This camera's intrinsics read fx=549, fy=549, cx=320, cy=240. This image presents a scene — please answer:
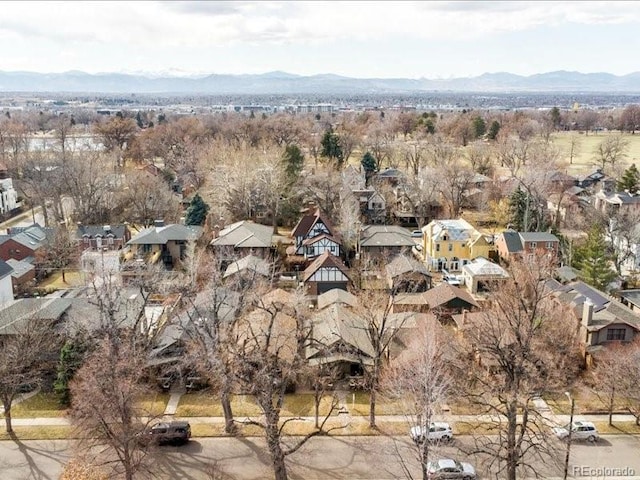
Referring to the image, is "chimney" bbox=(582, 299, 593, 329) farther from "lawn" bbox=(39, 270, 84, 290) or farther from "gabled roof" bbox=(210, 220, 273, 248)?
"lawn" bbox=(39, 270, 84, 290)

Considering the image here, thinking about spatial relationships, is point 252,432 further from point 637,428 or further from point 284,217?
point 284,217

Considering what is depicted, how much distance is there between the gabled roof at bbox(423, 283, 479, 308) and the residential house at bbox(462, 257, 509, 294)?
4.77m

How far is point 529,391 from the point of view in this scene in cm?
2091

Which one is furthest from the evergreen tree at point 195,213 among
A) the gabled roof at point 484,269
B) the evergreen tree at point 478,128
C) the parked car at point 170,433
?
the evergreen tree at point 478,128

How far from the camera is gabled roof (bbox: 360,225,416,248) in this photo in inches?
1688

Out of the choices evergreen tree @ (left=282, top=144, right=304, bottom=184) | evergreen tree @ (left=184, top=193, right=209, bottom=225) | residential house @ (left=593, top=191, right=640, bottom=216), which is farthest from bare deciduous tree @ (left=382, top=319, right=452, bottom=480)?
evergreen tree @ (left=282, top=144, right=304, bottom=184)

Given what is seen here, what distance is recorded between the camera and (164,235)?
43094 millimetres

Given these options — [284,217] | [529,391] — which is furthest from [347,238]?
[529,391]

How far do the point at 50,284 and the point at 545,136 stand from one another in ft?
286

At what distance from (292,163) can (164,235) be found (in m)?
19.9

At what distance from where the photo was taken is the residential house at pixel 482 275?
3759 cm

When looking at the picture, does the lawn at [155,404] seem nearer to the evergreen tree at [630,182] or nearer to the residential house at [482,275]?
the residential house at [482,275]

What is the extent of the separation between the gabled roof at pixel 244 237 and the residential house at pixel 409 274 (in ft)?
32.4

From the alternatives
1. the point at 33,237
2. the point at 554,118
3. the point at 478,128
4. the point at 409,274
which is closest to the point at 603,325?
the point at 409,274
